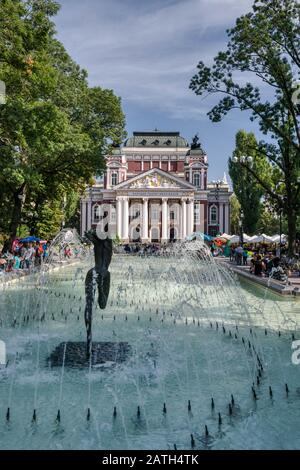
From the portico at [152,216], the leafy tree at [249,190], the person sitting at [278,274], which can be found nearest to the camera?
the person sitting at [278,274]

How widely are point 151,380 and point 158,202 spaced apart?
65.6 meters

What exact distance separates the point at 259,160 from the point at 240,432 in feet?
162

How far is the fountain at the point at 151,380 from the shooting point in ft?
16.6

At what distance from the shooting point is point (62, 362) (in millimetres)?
7465

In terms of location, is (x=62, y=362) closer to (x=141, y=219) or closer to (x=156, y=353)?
(x=156, y=353)

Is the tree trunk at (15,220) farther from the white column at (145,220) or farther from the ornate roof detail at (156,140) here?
the ornate roof detail at (156,140)

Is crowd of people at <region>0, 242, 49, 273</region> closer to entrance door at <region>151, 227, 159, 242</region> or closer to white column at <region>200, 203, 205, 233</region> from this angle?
entrance door at <region>151, 227, 159, 242</region>

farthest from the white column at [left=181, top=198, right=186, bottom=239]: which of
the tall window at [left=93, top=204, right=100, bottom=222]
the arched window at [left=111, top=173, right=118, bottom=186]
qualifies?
the tall window at [left=93, top=204, right=100, bottom=222]

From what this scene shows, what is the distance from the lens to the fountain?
505 cm

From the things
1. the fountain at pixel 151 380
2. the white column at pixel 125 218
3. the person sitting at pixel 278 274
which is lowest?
the fountain at pixel 151 380

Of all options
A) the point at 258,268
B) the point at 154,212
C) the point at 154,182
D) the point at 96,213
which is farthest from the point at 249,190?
the point at 258,268

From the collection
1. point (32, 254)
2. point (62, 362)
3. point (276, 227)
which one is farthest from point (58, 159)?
point (276, 227)

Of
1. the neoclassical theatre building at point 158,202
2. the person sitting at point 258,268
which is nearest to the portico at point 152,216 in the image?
the neoclassical theatre building at point 158,202

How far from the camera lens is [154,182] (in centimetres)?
7044
